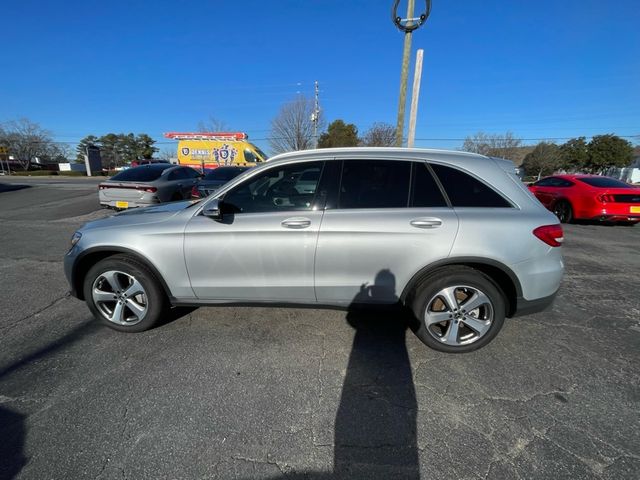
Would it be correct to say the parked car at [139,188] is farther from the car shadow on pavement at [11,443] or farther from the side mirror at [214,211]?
the car shadow on pavement at [11,443]

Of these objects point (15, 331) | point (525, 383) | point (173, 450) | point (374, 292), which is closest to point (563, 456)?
point (525, 383)

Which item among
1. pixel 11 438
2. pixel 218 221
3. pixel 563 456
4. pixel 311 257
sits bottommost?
pixel 11 438

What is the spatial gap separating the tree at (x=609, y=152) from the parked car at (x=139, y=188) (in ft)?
181

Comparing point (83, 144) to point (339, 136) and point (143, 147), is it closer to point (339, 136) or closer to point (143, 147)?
point (143, 147)

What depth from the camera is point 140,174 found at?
8.32 m

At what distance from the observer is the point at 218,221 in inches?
107

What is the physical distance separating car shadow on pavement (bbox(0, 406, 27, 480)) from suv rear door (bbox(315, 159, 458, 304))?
215 centimetres

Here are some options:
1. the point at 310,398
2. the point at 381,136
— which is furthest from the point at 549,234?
the point at 381,136

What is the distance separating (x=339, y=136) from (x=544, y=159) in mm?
31259

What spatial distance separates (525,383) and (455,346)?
1.80 feet

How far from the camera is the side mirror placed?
265 cm

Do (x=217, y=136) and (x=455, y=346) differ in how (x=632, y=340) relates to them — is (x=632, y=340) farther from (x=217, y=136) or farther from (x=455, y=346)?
(x=217, y=136)

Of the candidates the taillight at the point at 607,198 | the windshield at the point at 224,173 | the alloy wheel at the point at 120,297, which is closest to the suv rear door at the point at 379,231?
the alloy wheel at the point at 120,297

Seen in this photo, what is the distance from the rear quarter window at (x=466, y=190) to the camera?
2.60 metres
